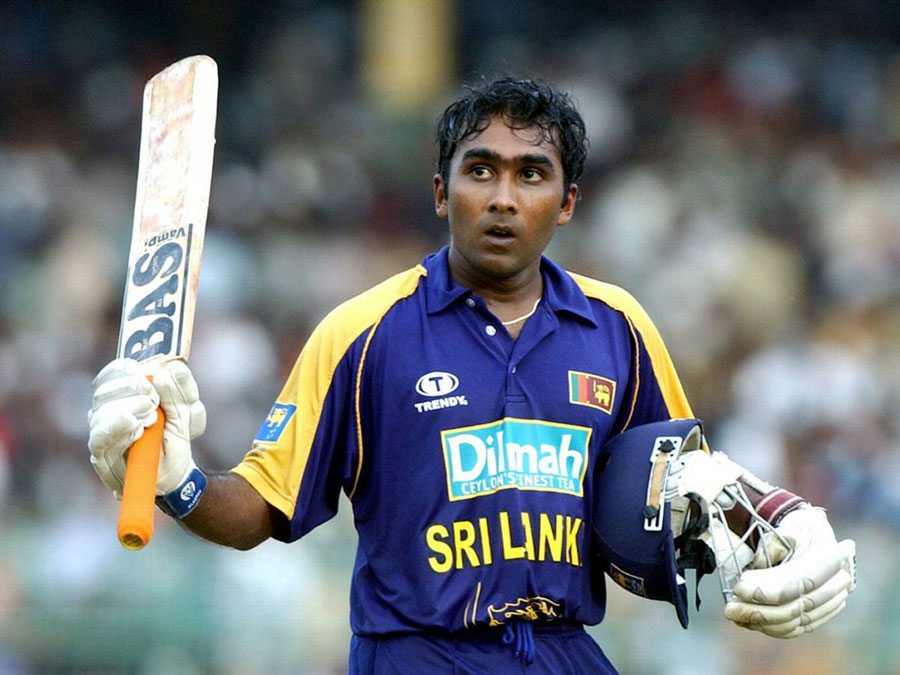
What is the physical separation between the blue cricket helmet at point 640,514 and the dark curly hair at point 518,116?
56 cm

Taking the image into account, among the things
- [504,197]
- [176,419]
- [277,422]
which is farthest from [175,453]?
[504,197]

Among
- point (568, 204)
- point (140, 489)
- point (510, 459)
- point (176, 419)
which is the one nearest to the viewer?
point (140, 489)

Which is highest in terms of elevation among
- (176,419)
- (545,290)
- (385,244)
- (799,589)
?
(385,244)

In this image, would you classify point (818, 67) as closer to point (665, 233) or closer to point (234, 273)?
point (665, 233)

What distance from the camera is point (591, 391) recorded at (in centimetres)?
333

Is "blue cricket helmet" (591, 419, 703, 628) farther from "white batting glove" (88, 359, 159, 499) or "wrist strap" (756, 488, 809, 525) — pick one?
"white batting glove" (88, 359, 159, 499)

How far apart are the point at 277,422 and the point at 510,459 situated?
47 centimetres

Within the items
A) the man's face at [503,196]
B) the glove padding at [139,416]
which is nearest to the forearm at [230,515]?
the glove padding at [139,416]

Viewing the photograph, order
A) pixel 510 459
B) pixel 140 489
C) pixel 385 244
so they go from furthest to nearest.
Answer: pixel 385 244 < pixel 510 459 < pixel 140 489

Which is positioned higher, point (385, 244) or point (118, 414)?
point (385, 244)

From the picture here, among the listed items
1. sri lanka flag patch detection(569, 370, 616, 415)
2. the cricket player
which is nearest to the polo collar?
the cricket player

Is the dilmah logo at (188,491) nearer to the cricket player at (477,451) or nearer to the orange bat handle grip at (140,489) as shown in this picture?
the cricket player at (477,451)

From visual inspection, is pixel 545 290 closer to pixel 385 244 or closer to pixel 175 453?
pixel 175 453

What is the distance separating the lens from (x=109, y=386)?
2822 mm
